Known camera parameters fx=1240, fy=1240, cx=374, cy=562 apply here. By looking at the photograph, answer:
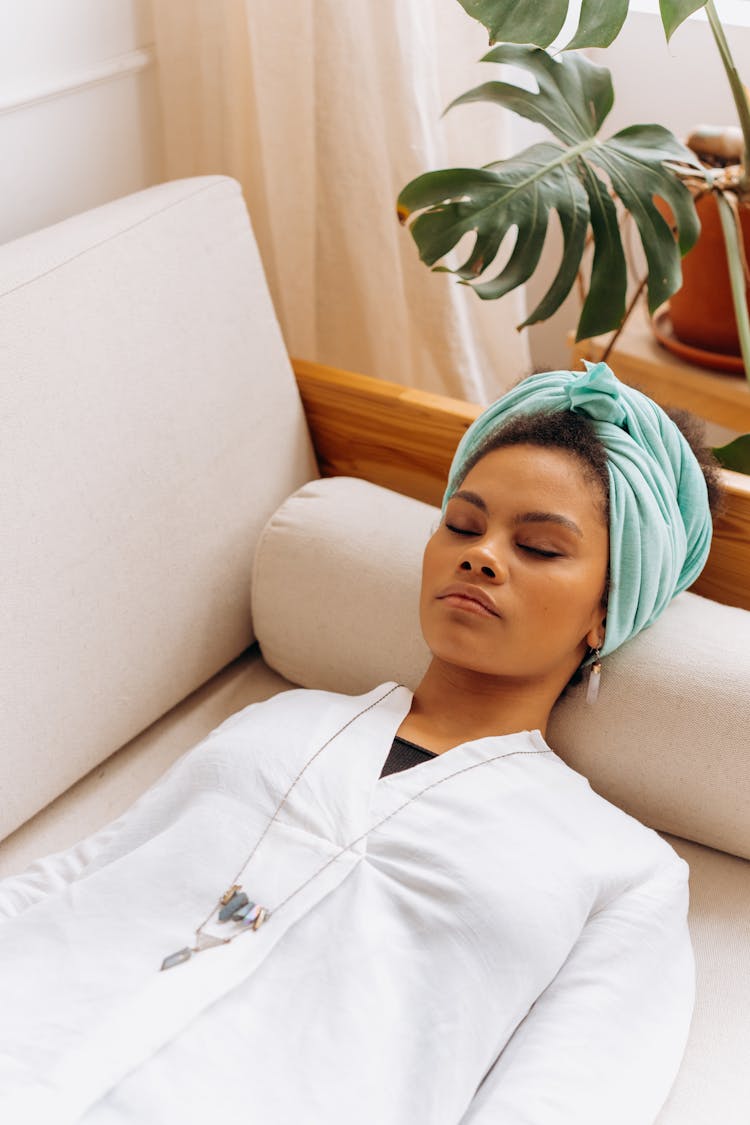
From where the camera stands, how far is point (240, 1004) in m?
1.03

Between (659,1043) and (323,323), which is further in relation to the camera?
(323,323)

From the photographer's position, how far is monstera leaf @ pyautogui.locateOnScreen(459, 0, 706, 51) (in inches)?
50.9

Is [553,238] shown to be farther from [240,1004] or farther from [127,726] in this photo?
[240,1004]

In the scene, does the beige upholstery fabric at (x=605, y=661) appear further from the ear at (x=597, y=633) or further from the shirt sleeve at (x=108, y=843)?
the shirt sleeve at (x=108, y=843)

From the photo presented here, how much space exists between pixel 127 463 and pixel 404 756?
46 cm

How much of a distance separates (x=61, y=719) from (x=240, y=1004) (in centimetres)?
43

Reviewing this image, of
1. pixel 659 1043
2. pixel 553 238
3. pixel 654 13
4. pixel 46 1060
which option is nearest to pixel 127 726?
pixel 46 1060

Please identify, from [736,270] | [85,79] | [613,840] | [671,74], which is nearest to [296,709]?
[613,840]

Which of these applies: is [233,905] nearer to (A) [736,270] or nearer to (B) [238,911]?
(B) [238,911]

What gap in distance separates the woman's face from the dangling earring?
6 centimetres

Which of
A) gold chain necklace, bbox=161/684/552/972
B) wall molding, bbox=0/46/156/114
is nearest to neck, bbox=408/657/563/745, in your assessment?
gold chain necklace, bbox=161/684/552/972

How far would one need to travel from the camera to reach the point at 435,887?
3.60ft

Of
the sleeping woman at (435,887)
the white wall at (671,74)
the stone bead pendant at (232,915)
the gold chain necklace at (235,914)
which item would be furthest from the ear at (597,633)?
the white wall at (671,74)

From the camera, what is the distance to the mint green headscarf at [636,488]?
123 centimetres
